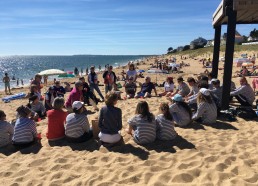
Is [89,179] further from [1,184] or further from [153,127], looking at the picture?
[153,127]

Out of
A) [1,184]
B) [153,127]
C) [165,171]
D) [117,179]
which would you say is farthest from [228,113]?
[1,184]

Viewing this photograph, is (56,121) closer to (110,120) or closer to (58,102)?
(58,102)

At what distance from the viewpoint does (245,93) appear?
8281 millimetres

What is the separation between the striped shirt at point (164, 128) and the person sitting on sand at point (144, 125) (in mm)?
171

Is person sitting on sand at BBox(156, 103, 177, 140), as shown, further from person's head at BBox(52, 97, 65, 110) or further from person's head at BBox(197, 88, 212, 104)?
person's head at BBox(52, 97, 65, 110)

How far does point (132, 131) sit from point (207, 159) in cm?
189

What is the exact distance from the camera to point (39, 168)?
4844 mm

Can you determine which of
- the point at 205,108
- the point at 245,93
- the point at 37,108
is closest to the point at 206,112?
the point at 205,108

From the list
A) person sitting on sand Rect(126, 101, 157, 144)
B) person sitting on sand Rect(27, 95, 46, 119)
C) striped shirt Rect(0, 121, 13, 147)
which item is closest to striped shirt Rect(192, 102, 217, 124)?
person sitting on sand Rect(126, 101, 157, 144)

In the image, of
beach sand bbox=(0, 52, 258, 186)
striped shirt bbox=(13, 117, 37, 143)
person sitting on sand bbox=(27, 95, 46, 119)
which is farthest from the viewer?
person sitting on sand bbox=(27, 95, 46, 119)

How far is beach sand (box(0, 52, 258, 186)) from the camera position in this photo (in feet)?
13.9

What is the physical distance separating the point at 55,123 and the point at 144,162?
2.34 meters

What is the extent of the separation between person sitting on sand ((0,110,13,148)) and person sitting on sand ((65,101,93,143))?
130 centimetres

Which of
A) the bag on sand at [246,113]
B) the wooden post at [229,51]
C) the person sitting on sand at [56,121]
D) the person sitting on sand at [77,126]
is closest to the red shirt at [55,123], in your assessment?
the person sitting on sand at [56,121]
